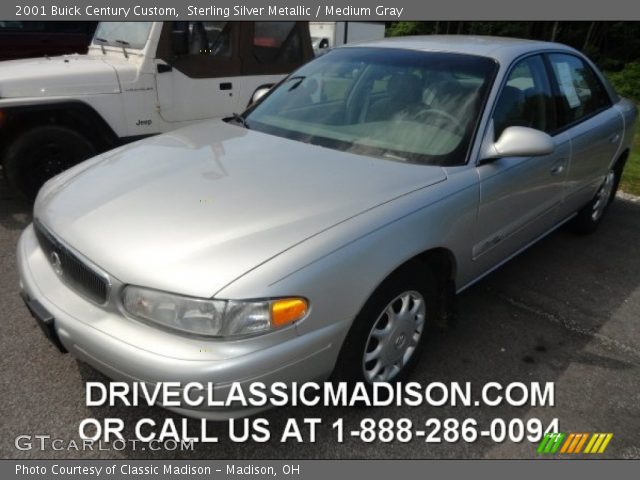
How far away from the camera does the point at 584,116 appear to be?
3664 mm

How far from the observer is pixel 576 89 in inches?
144

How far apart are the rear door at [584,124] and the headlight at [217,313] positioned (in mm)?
2457

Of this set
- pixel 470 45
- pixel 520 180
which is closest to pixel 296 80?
pixel 470 45

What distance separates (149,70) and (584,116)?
3.65 metres

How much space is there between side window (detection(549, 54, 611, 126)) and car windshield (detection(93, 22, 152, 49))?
354 cm

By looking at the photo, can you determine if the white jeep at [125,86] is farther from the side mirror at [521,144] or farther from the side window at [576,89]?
the side window at [576,89]

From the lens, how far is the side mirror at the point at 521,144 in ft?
8.25

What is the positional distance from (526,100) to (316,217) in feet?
5.78

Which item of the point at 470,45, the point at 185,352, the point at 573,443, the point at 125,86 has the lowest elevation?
the point at 573,443

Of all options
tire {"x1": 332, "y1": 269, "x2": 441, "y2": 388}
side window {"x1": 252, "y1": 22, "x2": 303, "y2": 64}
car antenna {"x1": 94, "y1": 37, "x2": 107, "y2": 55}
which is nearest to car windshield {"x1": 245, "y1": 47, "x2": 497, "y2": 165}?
tire {"x1": 332, "y1": 269, "x2": 441, "y2": 388}

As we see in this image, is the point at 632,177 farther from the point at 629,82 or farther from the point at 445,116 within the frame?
the point at 629,82

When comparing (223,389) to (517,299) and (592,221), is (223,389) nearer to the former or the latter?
(517,299)

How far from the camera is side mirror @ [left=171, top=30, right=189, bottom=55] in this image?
4.73m

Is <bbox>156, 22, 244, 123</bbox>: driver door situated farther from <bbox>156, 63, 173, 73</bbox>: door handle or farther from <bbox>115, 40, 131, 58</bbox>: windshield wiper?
<bbox>115, 40, 131, 58</bbox>: windshield wiper
